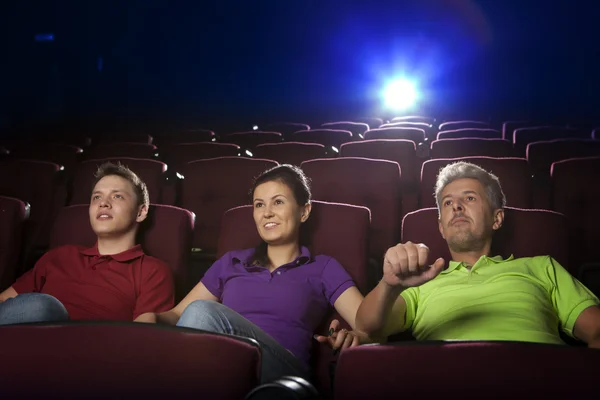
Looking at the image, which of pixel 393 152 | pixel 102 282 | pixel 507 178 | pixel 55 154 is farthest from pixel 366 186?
pixel 55 154

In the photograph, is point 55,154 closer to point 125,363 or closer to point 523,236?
point 523,236

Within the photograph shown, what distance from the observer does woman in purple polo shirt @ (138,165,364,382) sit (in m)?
1.28

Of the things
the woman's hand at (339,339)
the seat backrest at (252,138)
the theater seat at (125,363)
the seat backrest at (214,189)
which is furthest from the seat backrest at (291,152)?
the theater seat at (125,363)

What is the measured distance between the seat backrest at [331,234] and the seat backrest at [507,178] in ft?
2.00

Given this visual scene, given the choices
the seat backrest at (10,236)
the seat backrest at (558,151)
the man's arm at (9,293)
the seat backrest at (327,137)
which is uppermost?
the seat backrest at (327,137)

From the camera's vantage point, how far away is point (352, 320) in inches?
55.5

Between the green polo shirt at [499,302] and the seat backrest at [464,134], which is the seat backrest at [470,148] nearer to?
the seat backrest at [464,134]

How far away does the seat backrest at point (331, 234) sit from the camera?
1585 mm

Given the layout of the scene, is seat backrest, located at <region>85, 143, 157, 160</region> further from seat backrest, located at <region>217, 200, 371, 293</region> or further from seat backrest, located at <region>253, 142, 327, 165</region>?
seat backrest, located at <region>217, 200, 371, 293</region>

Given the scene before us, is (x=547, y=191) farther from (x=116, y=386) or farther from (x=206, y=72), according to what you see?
(x=206, y=72)

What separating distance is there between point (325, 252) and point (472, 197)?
405 mm

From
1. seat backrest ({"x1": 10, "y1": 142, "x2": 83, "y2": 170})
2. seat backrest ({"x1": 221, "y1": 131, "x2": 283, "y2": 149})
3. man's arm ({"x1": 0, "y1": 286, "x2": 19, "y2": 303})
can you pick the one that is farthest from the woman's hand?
seat backrest ({"x1": 221, "y1": 131, "x2": 283, "y2": 149})

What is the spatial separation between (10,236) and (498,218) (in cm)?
140

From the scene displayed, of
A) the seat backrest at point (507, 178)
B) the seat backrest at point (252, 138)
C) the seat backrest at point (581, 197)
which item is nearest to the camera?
the seat backrest at point (581, 197)
